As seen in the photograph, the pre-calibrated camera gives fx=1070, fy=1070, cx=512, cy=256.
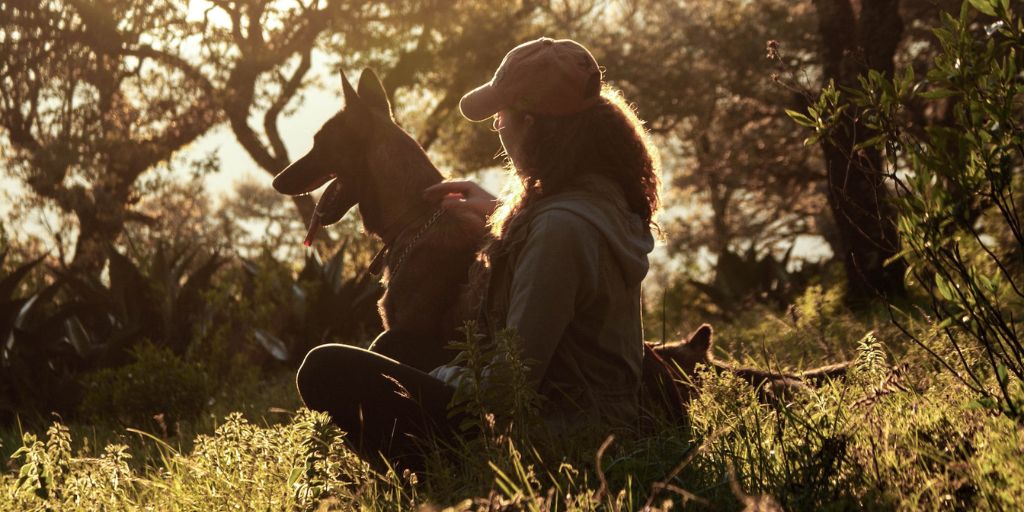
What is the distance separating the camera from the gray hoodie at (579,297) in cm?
302

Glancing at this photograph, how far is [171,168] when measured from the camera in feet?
63.4

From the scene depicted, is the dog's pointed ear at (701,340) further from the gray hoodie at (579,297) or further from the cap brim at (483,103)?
the cap brim at (483,103)

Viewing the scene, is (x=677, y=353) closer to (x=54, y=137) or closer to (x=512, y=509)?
(x=512, y=509)

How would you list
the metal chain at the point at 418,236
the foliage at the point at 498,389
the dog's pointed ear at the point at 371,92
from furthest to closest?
the dog's pointed ear at the point at 371,92
the metal chain at the point at 418,236
the foliage at the point at 498,389

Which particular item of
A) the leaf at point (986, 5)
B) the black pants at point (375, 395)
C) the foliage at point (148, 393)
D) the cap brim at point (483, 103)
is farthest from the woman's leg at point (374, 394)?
the foliage at point (148, 393)

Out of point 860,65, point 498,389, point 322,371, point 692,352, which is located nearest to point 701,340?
point 692,352

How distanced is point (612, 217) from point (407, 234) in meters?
1.44

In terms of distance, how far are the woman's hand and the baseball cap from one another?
0.81 m

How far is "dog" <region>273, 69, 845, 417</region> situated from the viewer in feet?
13.1

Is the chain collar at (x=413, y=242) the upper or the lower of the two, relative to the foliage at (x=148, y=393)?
upper

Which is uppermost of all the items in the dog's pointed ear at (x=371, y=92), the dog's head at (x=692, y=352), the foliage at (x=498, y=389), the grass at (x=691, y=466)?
the dog's pointed ear at (x=371, y=92)

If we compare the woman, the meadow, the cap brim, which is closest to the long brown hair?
the woman

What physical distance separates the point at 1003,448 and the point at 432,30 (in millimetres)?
19462

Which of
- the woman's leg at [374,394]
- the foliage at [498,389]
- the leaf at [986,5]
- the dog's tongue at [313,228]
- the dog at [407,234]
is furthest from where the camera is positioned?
the dog's tongue at [313,228]
